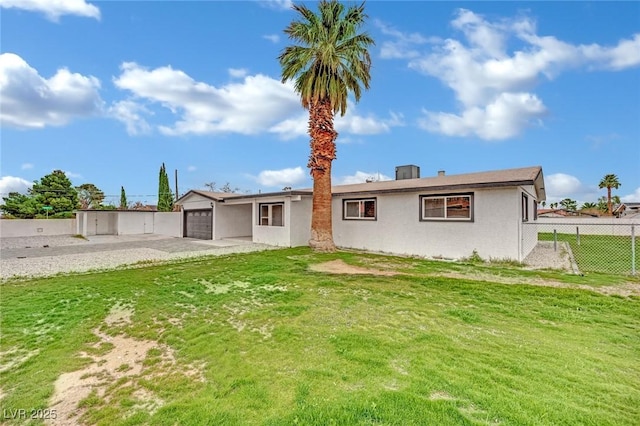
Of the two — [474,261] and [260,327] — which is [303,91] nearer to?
[474,261]

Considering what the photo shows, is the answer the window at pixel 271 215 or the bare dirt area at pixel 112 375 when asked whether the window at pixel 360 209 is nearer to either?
the window at pixel 271 215

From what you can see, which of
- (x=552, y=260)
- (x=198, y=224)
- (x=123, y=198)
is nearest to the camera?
(x=552, y=260)

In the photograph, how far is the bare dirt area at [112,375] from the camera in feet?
10.3

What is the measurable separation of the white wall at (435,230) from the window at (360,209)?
259 millimetres

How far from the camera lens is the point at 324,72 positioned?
13.2m

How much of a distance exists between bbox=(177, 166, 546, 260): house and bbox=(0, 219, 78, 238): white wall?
1494 cm

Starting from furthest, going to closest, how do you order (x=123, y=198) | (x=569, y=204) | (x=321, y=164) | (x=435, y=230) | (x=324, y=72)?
(x=569, y=204) < (x=123, y=198) < (x=321, y=164) < (x=324, y=72) < (x=435, y=230)

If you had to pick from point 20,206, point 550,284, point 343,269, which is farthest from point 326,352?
point 20,206

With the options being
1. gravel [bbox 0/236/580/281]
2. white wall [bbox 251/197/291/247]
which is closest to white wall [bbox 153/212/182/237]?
white wall [bbox 251/197/291/247]

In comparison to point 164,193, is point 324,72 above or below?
above

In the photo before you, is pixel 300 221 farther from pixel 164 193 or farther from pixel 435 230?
pixel 164 193

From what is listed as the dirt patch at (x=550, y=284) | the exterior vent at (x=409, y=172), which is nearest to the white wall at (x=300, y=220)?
the exterior vent at (x=409, y=172)

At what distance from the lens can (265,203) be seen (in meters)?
18.1

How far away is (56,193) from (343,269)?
30.8 meters
